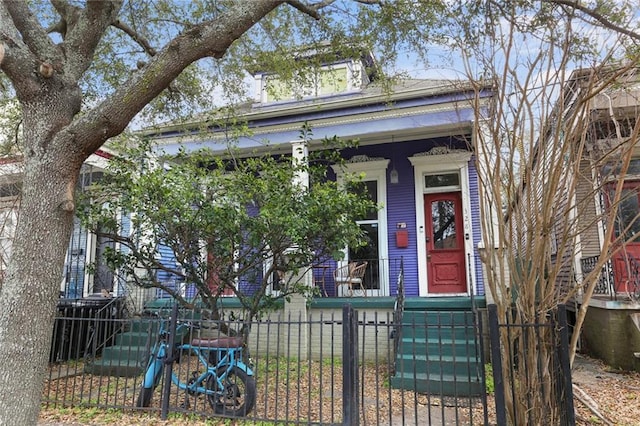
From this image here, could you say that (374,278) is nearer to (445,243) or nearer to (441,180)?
(445,243)

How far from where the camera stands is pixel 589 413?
15.7 ft

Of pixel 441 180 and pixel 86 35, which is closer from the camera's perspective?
pixel 86 35

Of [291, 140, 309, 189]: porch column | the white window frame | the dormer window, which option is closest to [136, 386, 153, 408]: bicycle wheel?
[291, 140, 309, 189]: porch column

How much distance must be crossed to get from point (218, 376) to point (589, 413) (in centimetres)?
416

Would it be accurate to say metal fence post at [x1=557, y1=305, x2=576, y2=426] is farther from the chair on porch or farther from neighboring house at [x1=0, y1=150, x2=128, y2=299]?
neighboring house at [x1=0, y1=150, x2=128, y2=299]

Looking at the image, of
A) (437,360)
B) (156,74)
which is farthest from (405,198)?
(156,74)

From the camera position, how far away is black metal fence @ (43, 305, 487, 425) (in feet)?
14.4

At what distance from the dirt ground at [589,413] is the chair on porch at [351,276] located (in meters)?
4.06

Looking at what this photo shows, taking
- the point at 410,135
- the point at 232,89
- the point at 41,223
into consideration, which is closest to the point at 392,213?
the point at 410,135

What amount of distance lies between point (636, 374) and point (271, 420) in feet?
17.7

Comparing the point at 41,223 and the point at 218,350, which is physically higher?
the point at 41,223

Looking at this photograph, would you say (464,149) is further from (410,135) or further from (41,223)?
(41,223)

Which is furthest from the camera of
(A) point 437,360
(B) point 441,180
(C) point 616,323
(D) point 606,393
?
(B) point 441,180

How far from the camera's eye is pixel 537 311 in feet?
13.0
